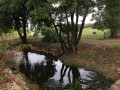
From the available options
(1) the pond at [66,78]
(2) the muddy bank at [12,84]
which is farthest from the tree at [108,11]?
(2) the muddy bank at [12,84]

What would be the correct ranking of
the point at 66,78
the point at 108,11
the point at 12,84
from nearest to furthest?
the point at 12,84
the point at 66,78
the point at 108,11

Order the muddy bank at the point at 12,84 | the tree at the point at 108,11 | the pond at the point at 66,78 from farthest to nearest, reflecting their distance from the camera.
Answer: the tree at the point at 108,11 < the pond at the point at 66,78 < the muddy bank at the point at 12,84

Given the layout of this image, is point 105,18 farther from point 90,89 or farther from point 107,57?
point 90,89

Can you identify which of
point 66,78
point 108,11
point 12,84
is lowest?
point 66,78

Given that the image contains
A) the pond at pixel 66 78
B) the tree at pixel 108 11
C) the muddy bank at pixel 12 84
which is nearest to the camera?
the muddy bank at pixel 12 84

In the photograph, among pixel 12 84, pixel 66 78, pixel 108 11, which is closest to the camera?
pixel 12 84

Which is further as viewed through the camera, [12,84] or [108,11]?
[108,11]

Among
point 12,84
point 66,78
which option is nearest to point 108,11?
point 66,78

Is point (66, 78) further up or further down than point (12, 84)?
further down

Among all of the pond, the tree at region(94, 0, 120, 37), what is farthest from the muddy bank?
the tree at region(94, 0, 120, 37)

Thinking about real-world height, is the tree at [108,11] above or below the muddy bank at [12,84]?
above

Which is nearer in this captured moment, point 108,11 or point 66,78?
point 66,78

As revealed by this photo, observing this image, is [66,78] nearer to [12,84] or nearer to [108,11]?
Answer: [12,84]

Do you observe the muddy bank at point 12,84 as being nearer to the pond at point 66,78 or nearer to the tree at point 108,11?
the pond at point 66,78
